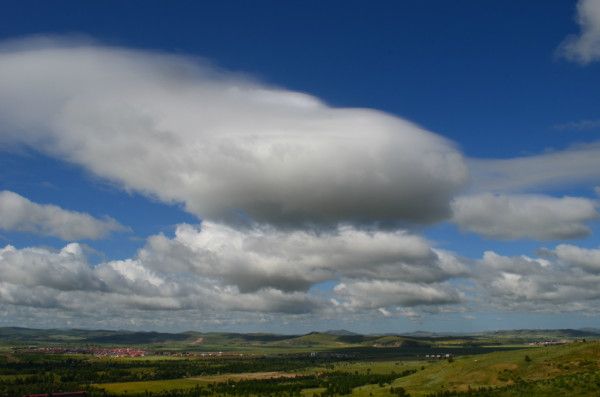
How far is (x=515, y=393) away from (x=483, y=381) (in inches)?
1593

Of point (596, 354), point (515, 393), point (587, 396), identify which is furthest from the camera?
point (596, 354)

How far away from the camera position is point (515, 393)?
154 meters

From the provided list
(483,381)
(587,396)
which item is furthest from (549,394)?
(483,381)

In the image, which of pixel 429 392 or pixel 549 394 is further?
pixel 429 392

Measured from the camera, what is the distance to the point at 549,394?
144m

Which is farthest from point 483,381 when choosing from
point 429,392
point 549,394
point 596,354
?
point 549,394

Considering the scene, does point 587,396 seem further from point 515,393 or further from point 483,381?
point 483,381

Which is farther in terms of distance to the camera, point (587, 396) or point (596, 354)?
point (596, 354)

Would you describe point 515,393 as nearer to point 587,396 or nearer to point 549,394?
point 549,394

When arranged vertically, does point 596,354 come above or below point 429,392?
above

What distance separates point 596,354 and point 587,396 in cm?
6359

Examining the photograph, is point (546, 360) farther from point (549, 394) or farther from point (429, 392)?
point (549, 394)

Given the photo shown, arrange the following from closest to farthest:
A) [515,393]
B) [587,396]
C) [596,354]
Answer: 1. [587,396]
2. [515,393]
3. [596,354]

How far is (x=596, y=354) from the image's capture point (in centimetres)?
19062
